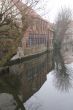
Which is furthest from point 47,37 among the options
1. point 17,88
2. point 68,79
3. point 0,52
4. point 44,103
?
point 44,103

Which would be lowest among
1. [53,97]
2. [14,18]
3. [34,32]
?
[53,97]

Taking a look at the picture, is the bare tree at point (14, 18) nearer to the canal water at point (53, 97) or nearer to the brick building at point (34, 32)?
the brick building at point (34, 32)

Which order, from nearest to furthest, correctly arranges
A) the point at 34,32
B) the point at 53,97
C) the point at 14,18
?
1. the point at 53,97
2. the point at 14,18
3. the point at 34,32

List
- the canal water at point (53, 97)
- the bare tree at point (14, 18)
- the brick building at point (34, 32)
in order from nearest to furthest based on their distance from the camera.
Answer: the canal water at point (53, 97) → the bare tree at point (14, 18) → the brick building at point (34, 32)

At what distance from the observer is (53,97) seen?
13.2 m

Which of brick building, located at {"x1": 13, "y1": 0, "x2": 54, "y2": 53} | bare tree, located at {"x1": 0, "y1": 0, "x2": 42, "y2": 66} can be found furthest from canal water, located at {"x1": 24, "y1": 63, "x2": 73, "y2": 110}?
brick building, located at {"x1": 13, "y1": 0, "x2": 54, "y2": 53}

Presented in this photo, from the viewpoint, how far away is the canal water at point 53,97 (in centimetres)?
1138

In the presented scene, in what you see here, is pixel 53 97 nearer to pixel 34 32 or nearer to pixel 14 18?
pixel 14 18

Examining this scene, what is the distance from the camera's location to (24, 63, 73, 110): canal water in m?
11.4

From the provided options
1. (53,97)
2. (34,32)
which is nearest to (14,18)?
(53,97)

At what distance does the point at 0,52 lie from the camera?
81.4 feet

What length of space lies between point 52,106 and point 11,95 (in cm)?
277

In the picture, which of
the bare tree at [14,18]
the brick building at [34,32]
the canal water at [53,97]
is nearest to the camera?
the canal water at [53,97]

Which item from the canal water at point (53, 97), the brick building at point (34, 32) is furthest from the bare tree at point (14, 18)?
the canal water at point (53, 97)
